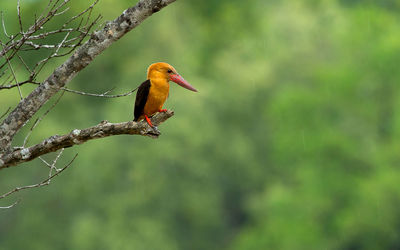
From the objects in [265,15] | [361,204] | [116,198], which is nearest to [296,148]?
[361,204]

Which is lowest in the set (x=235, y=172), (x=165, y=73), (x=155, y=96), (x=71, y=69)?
(x=235, y=172)

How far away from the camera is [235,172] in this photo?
5347 centimetres

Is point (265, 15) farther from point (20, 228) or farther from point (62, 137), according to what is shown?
point (62, 137)

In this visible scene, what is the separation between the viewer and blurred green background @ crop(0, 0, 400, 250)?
142 ft

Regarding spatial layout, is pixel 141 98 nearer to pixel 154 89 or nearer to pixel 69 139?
pixel 154 89

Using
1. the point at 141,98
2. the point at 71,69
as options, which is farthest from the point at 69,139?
the point at 141,98

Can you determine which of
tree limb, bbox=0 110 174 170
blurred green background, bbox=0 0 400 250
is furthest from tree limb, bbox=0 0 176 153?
blurred green background, bbox=0 0 400 250

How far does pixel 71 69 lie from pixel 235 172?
151 ft

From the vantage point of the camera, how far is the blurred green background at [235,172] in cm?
4328

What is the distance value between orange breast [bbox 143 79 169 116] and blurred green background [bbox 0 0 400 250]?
3215 cm

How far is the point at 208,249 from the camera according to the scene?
49875 millimetres

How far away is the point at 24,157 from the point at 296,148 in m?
38.8

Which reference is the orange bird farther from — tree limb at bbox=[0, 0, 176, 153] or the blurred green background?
the blurred green background

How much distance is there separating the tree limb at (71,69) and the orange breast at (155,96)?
149cm
